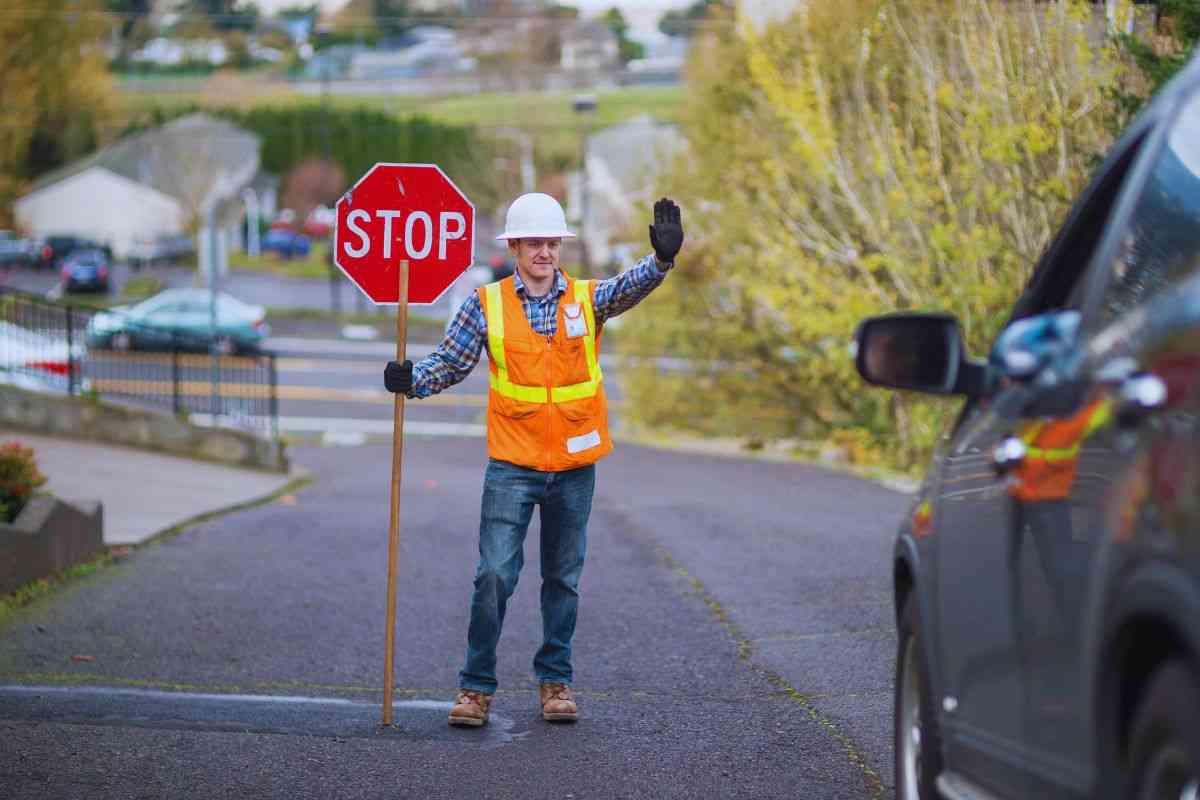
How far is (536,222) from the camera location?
742cm

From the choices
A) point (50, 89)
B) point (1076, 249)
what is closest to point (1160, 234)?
point (1076, 249)

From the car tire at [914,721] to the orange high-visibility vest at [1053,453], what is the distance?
1.00m

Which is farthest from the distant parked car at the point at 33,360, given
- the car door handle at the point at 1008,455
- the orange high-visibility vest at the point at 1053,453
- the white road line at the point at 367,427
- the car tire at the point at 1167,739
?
the car tire at the point at 1167,739

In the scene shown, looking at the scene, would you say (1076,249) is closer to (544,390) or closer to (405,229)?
(544,390)

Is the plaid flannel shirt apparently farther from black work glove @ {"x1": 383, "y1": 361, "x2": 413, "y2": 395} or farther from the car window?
the car window

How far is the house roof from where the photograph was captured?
246 feet

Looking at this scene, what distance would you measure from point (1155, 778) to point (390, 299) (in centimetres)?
597

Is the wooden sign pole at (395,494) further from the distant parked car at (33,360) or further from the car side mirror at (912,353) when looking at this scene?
the distant parked car at (33,360)

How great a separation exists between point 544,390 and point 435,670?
2368mm

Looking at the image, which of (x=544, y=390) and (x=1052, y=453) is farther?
(x=544, y=390)

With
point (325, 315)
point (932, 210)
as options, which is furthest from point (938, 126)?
point (325, 315)

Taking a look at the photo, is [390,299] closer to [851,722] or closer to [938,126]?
[851,722]

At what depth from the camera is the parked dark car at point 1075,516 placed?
3.04 metres

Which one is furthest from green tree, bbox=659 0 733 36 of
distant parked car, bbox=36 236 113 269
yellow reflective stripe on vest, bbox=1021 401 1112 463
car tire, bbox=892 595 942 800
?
yellow reflective stripe on vest, bbox=1021 401 1112 463
